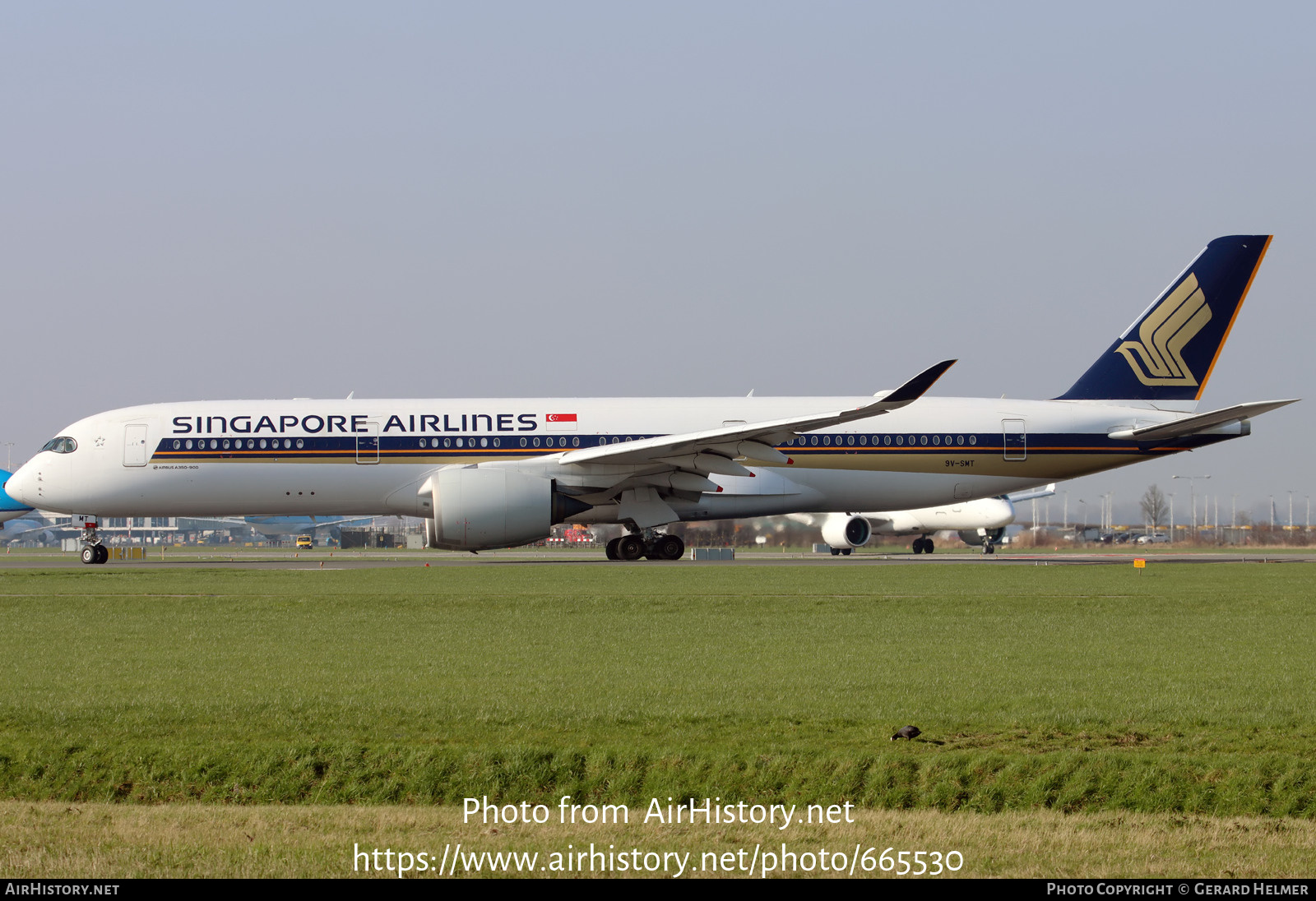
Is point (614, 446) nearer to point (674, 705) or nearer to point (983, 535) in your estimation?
point (674, 705)

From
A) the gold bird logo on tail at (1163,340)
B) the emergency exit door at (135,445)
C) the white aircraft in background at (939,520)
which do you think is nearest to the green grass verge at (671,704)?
the emergency exit door at (135,445)

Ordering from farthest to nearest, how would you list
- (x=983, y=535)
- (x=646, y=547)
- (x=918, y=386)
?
(x=983, y=535) → (x=646, y=547) → (x=918, y=386)

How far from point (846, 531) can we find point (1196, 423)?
16156mm

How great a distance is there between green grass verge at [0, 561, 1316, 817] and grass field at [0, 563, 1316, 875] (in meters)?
0.03

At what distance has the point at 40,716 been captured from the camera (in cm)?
949

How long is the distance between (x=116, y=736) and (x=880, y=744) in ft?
17.1

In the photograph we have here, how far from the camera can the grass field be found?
317 inches

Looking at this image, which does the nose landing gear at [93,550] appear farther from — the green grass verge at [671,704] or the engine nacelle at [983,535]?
the engine nacelle at [983,535]

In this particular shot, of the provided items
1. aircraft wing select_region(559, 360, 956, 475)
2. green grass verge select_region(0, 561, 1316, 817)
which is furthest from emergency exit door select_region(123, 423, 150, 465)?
green grass verge select_region(0, 561, 1316, 817)

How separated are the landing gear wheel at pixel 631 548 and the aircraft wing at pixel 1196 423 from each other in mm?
12326

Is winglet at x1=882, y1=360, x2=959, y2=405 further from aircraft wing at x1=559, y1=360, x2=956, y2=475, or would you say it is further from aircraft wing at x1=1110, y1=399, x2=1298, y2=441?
aircraft wing at x1=1110, y1=399, x2=1298, y2=441

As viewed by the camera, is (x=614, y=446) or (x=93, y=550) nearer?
(x=614, y=446)

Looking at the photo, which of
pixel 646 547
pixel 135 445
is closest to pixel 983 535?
pixel 646 547

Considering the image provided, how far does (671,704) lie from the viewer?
32.4 ft
